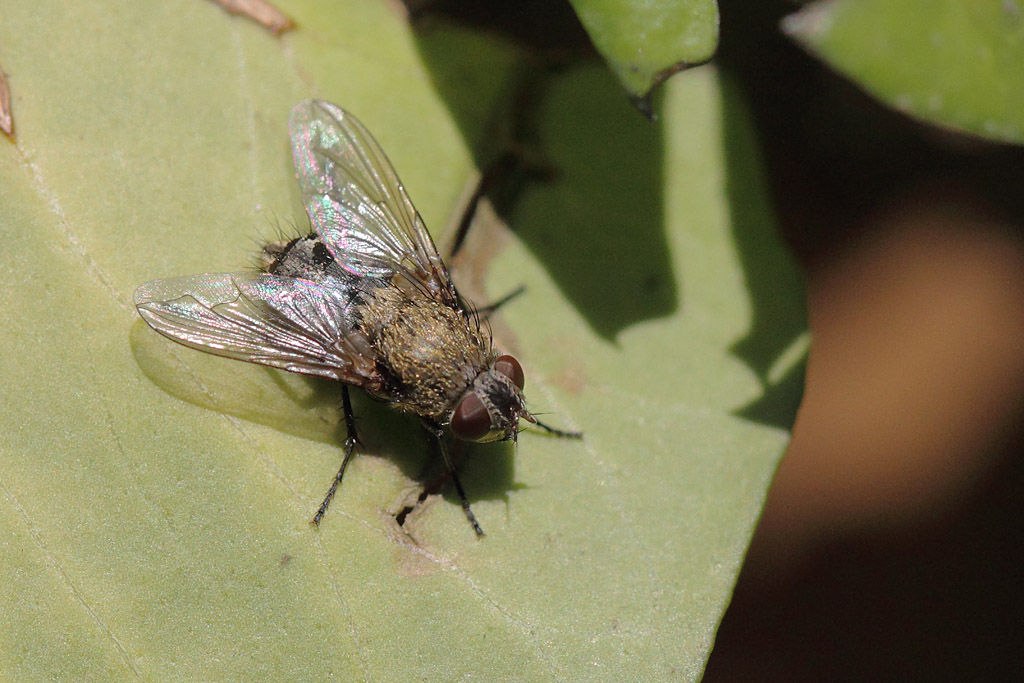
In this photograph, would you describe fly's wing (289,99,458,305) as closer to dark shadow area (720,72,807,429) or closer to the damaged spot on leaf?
the damaged spot on leaf

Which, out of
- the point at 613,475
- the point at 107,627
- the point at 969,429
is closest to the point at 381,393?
the point at 613,475

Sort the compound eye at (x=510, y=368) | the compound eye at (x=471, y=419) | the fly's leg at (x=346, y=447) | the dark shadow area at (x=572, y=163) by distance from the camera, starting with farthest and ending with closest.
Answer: the dark shadow area at (x=572, y=163)
the compound eye at (x=510, y=368)
the compound eye at (x=471, y=419)
the fly's leg at (x=346, y=447)

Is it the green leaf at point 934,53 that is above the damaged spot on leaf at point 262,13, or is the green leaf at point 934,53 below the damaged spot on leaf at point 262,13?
above

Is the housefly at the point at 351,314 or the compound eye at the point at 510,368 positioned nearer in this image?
the housefly at the point at 351,314

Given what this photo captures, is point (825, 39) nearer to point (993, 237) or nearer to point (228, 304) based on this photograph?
point (228, 304)

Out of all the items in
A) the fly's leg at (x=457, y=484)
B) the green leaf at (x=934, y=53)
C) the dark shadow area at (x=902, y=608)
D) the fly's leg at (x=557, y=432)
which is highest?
the green leaf at (x=934, y=53)

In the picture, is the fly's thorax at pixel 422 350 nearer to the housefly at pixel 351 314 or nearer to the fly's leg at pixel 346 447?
the housefly at pixel 351 314

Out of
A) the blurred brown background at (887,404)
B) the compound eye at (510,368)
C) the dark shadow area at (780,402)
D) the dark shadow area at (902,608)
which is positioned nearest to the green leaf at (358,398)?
the dark shadow area at (780,402)
